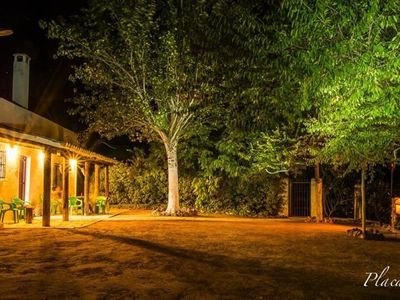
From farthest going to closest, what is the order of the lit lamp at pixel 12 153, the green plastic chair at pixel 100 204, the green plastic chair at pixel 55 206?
the green plastic chair at pixel 100 204
the green plastic chair at pixel 55 206
the lit lamp at pixel 12 153

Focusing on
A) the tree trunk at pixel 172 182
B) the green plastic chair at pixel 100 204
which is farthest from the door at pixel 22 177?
the tree trunk at pixel 172 182

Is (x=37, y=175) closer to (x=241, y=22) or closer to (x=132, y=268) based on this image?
(x=132, y=268)

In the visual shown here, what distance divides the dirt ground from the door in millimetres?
4389

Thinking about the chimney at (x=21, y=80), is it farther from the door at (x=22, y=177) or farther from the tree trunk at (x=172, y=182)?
the tree trunk at (x=172, y=182)

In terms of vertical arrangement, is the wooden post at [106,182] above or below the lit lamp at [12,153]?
below

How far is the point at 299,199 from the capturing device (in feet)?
72.9

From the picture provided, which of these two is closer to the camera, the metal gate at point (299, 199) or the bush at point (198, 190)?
the metal gate at point (299, 199)

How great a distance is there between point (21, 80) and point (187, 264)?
15529mm

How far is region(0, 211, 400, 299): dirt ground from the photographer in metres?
7.15

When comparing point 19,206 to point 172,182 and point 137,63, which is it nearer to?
point 137,63

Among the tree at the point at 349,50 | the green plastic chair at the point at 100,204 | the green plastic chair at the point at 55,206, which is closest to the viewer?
the tree at the point at 349,50

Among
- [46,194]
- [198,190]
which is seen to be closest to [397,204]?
[198,190]

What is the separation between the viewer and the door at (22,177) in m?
18.5

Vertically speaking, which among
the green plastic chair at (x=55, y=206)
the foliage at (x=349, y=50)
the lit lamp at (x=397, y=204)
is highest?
the foliage at (x=349, y=50)
